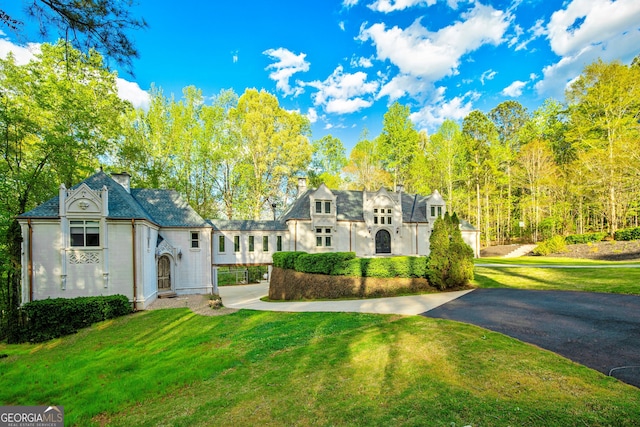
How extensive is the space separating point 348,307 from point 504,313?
19.4ft

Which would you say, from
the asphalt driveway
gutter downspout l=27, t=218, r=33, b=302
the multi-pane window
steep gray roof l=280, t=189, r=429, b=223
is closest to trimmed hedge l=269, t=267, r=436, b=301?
the asphalt driveway

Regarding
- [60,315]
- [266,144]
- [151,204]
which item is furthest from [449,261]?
[266,144]

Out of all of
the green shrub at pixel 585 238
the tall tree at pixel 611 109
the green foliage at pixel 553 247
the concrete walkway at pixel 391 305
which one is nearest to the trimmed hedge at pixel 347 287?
the concrete walkway at pixel 391 305

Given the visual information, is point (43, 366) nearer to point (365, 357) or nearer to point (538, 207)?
point (365, 357)

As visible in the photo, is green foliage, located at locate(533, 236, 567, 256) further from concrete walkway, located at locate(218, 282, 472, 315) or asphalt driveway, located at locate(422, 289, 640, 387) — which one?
concrete walkway, located at locate(218, 282, 472, 315)

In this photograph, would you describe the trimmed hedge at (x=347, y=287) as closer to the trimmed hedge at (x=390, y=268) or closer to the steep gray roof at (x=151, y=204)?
the trimmed hedge at (x=390, y=268)

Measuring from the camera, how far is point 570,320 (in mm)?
8078

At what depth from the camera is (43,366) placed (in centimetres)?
890

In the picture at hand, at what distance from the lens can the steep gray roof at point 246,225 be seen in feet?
76.3

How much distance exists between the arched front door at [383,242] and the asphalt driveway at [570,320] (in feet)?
38.2

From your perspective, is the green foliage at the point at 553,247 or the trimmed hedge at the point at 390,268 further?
the green foliage at the point at 553,247

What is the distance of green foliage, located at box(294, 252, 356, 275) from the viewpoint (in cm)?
1593

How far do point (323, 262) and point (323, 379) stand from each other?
1072 cm

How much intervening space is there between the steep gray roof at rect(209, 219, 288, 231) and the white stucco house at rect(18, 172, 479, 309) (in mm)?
90
